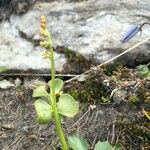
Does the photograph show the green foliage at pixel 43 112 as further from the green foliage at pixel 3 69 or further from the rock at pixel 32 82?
the green foliage at pixel 3 69

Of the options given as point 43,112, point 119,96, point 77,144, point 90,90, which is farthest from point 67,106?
point 90,90

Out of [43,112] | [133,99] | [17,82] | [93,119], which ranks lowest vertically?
[17,82]

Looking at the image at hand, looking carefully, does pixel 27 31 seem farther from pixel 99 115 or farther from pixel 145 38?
pixel 99 115

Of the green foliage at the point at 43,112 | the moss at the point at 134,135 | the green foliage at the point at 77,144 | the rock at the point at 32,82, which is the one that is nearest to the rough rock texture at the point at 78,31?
the rock at the point at 32,82

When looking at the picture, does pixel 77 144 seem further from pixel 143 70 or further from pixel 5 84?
pixel 5 84

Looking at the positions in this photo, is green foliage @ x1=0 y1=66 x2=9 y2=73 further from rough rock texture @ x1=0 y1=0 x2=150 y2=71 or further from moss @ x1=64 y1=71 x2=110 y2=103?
moss @ x1=64 y1=71 x2=110 y2=103

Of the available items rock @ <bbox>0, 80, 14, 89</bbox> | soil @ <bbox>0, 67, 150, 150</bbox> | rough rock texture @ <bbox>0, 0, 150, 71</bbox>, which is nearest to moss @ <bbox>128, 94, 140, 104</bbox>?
soil @ <bbox>0, 67, 150, 150</bbox>

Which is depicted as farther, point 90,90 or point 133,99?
point 90,90
